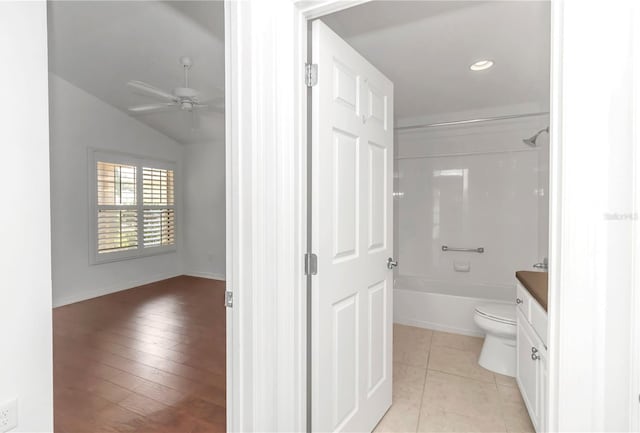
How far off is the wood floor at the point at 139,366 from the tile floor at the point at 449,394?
45.5 inches

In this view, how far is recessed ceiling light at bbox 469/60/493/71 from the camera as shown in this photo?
2474 millimetres

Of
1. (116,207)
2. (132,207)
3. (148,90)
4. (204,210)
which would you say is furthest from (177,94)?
(204,210)

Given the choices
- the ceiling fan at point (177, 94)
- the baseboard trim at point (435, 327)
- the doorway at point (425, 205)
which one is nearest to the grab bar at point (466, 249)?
the doorway at point (425, 205)

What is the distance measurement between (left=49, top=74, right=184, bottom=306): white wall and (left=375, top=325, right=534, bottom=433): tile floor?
13.7 ft

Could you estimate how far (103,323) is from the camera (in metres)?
3.54

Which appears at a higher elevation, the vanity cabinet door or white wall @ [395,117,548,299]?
white wall @ [395,117,548,299]

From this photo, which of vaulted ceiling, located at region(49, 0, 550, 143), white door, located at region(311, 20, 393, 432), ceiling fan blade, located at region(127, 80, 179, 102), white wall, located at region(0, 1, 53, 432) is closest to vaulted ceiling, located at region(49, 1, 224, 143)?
vaulted ceiling, located at region(49, 0, 550, 143)

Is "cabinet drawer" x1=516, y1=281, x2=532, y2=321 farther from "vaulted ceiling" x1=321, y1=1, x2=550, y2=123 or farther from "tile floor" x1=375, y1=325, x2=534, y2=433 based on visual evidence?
"vaulted ceiling" x1=321, y1=1, x2=550, y2=123

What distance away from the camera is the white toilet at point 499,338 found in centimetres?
234

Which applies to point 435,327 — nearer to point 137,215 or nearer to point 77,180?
point 137,215

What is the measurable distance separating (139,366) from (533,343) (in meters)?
2.74

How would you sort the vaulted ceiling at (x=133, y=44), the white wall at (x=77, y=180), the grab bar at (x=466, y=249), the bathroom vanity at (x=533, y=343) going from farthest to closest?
the white wall at (x=77, y=180), the grab bar at (x=466, y=249), the vaulted ceiling at (x=133, y=44), the bathroom vanity at (x=533, y=343)

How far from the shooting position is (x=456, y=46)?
2.26m

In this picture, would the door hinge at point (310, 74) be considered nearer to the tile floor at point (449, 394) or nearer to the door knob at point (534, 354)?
the door knob at point (534, 354)
